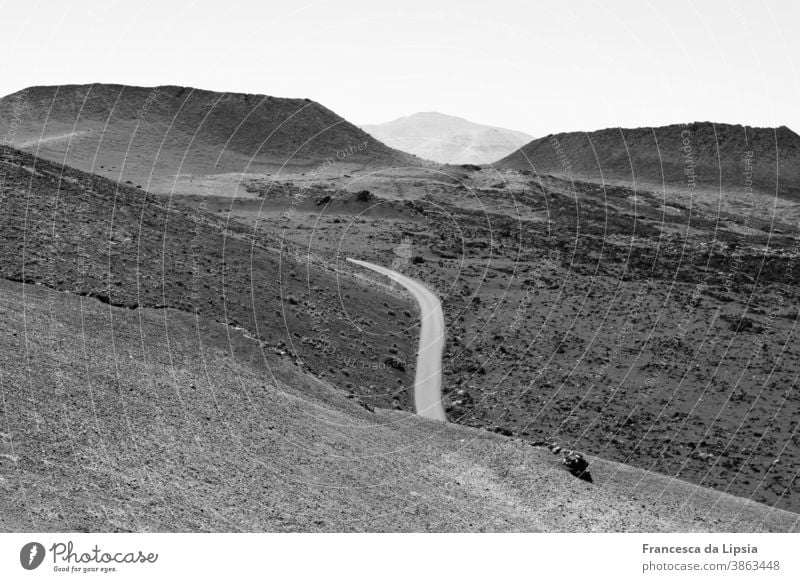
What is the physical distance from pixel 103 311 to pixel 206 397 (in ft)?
34.7

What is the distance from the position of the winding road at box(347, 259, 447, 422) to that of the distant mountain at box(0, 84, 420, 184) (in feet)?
259

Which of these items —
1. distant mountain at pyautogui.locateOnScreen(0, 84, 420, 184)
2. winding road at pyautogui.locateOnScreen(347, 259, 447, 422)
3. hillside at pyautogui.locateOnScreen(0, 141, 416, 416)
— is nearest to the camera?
hillside at pyautogui.locateOnScreen(0, 141, 416, 416)

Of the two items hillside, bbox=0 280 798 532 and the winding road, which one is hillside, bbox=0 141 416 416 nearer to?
the winding road

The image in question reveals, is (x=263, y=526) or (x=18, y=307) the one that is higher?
(x=18, y=307)

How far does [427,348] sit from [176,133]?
13831 cm

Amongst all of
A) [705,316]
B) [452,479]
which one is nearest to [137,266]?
[452,479]

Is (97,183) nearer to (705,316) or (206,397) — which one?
(206,397)

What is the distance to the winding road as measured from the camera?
50031mm

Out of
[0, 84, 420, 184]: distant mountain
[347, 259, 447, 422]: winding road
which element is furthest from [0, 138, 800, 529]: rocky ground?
[0, 84, 420, 184]: distant mountain

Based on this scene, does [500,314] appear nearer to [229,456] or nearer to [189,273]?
[189,273]

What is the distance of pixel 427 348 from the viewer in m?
61.4

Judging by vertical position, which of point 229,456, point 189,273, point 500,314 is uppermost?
point 189,273

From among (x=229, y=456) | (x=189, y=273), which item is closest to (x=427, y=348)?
(x=189, y=273)

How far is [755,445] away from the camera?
152ft
